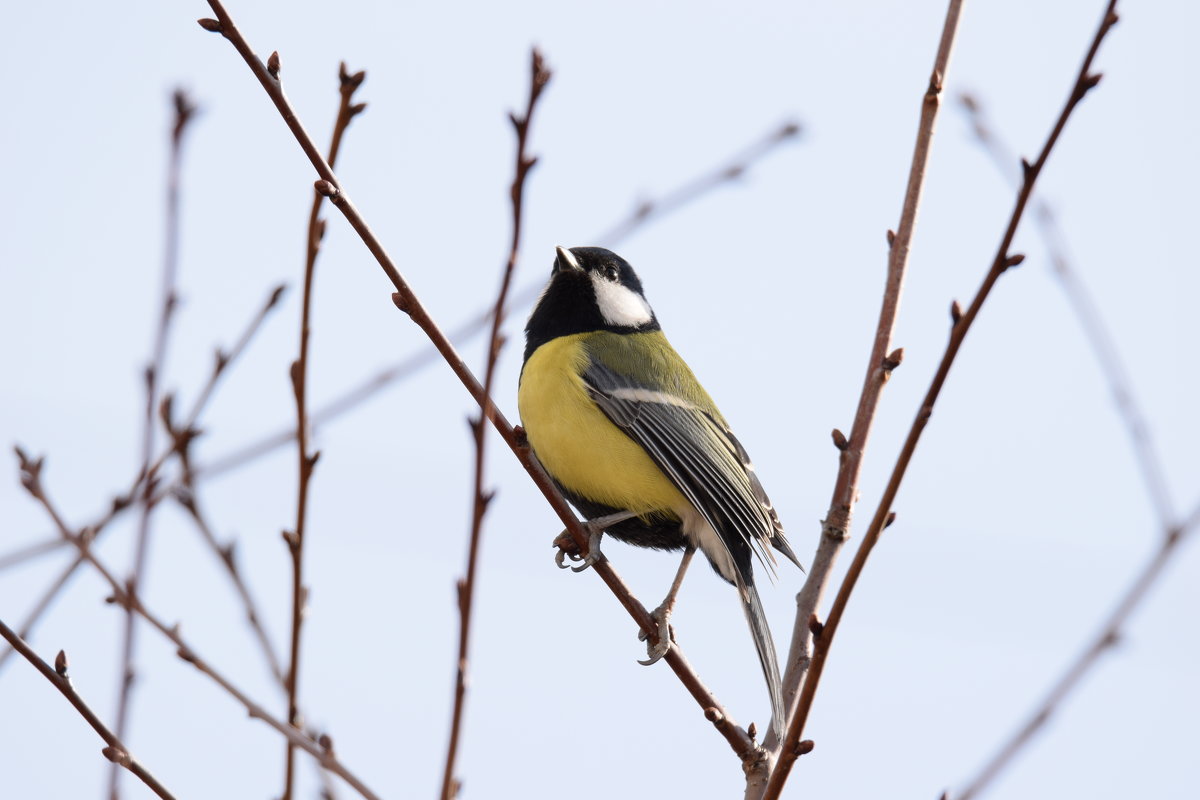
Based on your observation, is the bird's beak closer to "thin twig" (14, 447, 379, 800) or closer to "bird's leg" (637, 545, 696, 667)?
"bird's leg" (637, 545, 696, 667)

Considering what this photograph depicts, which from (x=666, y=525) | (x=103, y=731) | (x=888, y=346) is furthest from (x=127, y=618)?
(x=666, y=525)

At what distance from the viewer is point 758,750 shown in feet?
9.68

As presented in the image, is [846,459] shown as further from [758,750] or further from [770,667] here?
[770,667]

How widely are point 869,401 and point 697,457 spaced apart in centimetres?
158

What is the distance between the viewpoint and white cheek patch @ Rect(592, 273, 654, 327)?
5.12 m

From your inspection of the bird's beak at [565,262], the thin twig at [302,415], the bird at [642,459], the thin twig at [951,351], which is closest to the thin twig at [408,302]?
the thin twig at [302,415]

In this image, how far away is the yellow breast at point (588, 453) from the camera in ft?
14.2

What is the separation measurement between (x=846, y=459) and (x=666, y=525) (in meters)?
1.99

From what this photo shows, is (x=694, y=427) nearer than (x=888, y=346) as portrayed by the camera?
No

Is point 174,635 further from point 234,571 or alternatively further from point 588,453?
point 588,453

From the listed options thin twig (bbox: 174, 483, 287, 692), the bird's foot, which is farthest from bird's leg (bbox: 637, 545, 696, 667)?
thin twig (bbox: 174, 483, 287, 692)

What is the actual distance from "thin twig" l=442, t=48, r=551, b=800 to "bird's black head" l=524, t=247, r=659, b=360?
2.90 meters

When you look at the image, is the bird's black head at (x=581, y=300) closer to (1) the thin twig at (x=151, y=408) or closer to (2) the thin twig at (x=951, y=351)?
(1) the thin twig at (x=151, y=408)

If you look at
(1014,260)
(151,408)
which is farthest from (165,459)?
(1014,260)
